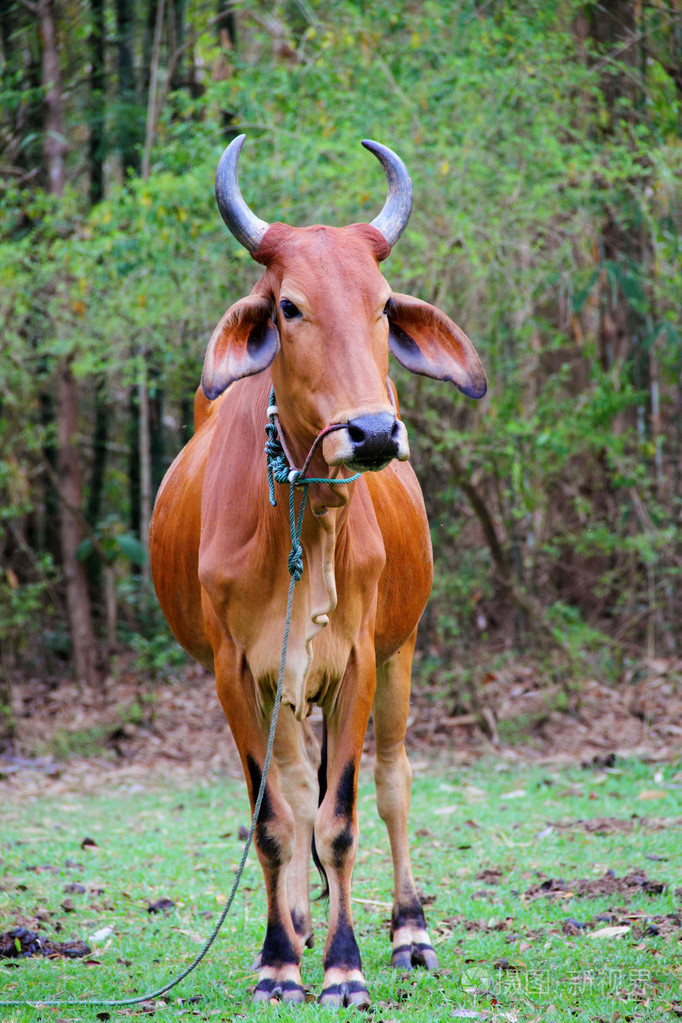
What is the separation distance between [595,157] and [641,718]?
4029 mm

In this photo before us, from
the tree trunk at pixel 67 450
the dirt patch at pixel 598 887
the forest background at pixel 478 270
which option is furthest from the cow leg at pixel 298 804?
the tree trunk at pixel 67 450

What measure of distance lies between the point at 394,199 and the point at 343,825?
2.02 metres

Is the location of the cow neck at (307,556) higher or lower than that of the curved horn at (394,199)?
lower

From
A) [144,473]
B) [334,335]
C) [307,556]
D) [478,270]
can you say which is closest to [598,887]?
[307,556]

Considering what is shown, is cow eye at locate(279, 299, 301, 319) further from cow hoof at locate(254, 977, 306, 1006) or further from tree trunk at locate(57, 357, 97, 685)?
tree trunk at locate(57, 357, 97, 685)

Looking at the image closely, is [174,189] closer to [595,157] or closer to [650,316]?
[595,157]

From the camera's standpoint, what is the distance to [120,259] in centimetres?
862

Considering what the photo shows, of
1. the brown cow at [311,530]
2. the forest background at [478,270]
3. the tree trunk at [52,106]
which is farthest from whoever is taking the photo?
the tree trunk at [52,106]

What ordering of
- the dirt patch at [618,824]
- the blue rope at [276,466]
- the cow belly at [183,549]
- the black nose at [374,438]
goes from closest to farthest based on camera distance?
the black nose at [374,438] < the blue rope at [276,466] < the cow belly at [183,549] < the dirt patch at [618,824]

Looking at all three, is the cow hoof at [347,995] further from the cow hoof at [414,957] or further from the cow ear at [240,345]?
the cow ear at [240,345]

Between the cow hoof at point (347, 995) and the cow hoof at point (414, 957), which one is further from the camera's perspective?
the cow hoof at point (414, 957)

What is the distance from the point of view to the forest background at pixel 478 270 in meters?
7.75

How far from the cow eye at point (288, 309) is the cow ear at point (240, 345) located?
12 centimetres

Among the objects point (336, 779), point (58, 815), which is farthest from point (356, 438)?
point (58, 815)
